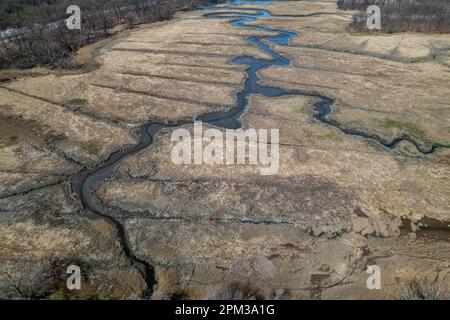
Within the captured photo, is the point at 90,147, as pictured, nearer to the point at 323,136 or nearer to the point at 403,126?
the point at 323,136

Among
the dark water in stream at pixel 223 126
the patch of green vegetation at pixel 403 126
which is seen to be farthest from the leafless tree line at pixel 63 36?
the patch of green vegetation at pixel 403 126

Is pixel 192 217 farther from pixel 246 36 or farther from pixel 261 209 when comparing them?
pixel 246 36

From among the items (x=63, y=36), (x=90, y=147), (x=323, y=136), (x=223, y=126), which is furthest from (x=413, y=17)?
(x=90, y=147)

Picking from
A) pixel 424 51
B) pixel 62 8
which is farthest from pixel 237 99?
pixel 62 8

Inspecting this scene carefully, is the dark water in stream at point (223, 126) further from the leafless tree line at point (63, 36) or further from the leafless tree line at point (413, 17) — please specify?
the leafless tree line at point (63, 36)

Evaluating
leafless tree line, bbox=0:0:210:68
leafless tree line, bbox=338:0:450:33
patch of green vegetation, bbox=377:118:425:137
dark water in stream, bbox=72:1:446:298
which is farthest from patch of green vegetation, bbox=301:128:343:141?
leafless tree line, bbox=338:0:450:33

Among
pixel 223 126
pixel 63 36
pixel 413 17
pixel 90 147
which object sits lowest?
pixel 90 147
